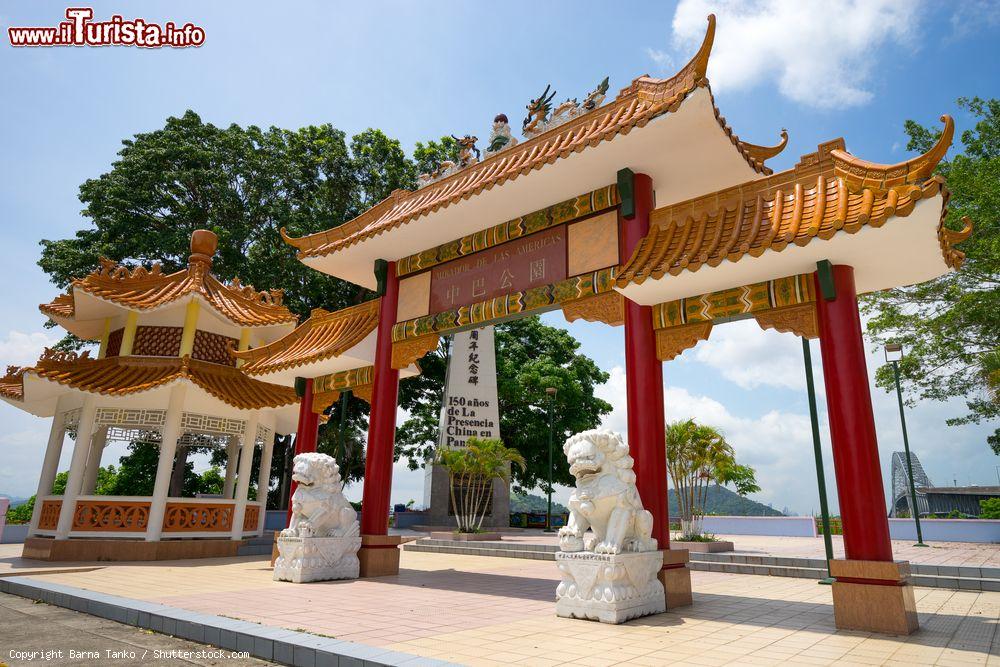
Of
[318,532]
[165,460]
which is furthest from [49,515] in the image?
[318,532]

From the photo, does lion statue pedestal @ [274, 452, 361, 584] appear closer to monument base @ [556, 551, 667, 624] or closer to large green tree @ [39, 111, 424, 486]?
monument base @ [556, 551, 667, 624]

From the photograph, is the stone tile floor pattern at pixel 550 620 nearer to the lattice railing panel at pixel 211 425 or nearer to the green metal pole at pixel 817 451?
the green metal pole at pixel 817 451

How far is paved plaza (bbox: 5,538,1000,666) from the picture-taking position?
14.0 feet

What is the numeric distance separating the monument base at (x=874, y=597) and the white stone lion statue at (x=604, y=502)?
5.33 feet

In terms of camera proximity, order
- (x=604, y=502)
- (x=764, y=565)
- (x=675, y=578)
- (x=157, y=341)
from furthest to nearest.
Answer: (x=157, y=341) → (x=764, y=565) → (x=675, y=578) → (x=604, y=502)

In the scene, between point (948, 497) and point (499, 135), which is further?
point (948, 497)

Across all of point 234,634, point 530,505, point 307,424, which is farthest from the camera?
point 530,505

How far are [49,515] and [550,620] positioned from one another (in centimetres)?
1131

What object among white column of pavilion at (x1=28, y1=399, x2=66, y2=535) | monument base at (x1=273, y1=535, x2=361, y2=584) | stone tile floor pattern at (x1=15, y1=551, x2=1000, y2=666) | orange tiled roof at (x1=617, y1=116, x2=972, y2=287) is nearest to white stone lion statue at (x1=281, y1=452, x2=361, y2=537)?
monument base at (x1=273, y1=535, x2=361, y2=584)

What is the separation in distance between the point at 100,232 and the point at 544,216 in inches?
754

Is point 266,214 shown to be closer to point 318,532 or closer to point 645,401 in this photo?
point 318,532

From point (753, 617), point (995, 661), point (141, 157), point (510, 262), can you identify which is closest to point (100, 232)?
point (141, 157)

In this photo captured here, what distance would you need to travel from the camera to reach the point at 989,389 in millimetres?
15922

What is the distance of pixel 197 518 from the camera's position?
1230cm
